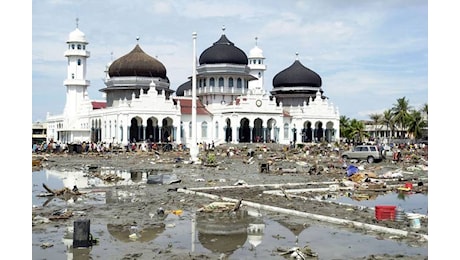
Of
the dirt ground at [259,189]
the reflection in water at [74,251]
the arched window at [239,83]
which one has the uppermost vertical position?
the arched window at [239,83]

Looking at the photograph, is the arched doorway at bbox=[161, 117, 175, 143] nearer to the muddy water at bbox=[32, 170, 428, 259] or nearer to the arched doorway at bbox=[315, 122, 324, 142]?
the arched doorway at bbox=[315, 122, 324, 142]

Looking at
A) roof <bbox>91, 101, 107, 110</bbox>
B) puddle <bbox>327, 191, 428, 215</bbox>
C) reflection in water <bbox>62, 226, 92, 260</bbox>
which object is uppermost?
roof <bbox>91, 101, 107, 110</bbox>

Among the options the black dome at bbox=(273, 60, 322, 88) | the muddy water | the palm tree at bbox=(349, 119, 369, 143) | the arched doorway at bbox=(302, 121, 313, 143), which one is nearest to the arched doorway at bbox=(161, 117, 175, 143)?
the arched doorway at bbox=(302, 121, 313, 143)

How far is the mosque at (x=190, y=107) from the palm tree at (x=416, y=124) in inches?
479

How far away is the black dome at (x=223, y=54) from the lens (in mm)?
64188

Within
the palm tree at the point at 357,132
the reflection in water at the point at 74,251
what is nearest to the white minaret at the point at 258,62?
the palm tree at the point at 357,132

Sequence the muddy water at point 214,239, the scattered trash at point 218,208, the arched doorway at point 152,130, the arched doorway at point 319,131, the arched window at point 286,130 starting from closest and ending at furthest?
the muddy water at point 214,239
the scattered trash at point 218,208
the arched doorway at point 152,130
the arched window at point 286,130
the arched doorway at point 319,131

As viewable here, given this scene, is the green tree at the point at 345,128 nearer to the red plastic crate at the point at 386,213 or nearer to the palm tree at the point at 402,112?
the palm tree at the point at 402,112

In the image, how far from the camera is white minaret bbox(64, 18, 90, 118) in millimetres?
63844

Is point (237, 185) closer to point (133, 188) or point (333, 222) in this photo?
point (133, 188)

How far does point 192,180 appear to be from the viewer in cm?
2247

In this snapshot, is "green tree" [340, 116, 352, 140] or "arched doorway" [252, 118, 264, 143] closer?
"arched doorway" [252, 118, 264, 143]

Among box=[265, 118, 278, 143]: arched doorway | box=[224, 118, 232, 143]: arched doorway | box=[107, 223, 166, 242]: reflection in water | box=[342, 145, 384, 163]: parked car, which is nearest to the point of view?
box=[107, 223, 166, 242]: reflection in water

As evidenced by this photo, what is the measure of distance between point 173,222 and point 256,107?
47321mm
